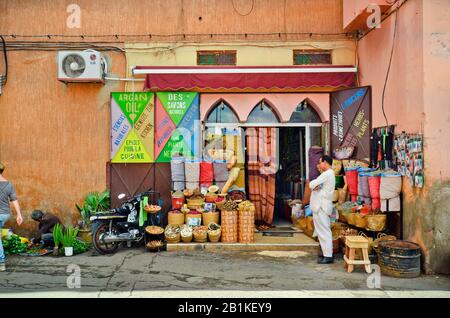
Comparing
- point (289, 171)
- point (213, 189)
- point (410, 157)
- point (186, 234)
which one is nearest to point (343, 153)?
point (289, 171)

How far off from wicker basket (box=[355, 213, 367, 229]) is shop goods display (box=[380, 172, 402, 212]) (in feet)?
1.61

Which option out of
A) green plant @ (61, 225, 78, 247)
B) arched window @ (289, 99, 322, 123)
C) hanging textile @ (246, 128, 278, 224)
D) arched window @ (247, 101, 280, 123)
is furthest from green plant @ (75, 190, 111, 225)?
arched window @ (289, 99, 322, 123)

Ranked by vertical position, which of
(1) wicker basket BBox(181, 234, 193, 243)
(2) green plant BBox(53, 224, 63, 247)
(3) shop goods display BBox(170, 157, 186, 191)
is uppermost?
(3) shop goods display BBox(170, 157, 186, 191)

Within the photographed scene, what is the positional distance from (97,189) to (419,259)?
733 cm

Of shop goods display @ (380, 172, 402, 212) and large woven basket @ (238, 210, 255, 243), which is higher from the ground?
shop goods display @ (380, 172, 402, 212)

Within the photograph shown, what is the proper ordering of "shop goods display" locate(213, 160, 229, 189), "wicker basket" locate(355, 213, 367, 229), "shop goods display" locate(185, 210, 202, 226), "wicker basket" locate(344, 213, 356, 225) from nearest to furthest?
1. "wicker basket" locate(355, 213, 367, 229)
2. "wicker basket" locate(344, 213, 356, 225)
3. "shop goods display" locate(185, 210, 202, 226)
4. "shop goods display" locate(213, 160, 229, 189)

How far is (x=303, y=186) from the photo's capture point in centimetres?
1170

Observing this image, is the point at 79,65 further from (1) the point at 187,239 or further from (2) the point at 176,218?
(1) the point at 187,239

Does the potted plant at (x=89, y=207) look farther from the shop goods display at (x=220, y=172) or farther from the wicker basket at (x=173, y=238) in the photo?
the shop goods display at (x=220, y=172)

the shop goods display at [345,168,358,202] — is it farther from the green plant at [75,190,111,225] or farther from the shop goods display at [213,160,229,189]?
the green plant at [75,190,111,225]

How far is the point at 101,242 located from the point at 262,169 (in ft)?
13.8

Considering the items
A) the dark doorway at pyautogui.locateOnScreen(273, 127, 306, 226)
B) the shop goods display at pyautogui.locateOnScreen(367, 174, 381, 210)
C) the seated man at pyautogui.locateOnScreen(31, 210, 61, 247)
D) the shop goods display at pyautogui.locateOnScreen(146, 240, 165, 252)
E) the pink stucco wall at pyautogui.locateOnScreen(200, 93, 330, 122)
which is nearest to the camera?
the shop goods display at pyautogui.locateOnScreen(367, 174, 381, 210)

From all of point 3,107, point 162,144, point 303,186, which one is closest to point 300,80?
point 303,186

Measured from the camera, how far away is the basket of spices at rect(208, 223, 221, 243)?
31.4 feet
